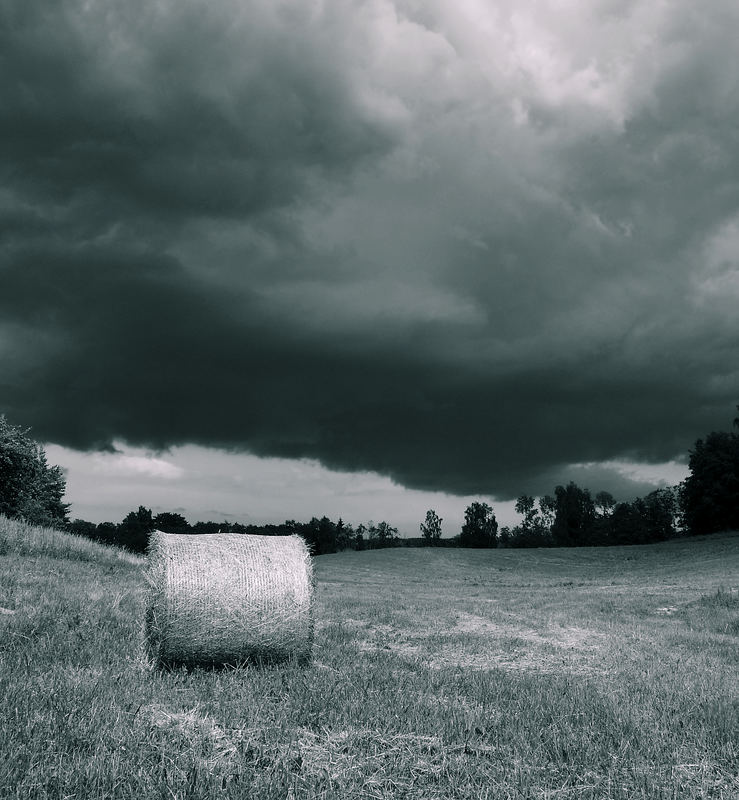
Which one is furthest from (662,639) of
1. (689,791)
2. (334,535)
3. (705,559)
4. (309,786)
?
(334,535)

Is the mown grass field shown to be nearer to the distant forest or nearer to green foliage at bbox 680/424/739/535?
the distant forest

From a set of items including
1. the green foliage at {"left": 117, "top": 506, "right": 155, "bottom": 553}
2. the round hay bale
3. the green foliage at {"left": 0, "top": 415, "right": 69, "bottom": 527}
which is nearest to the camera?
the round hay bale

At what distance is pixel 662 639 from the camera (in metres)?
14.6

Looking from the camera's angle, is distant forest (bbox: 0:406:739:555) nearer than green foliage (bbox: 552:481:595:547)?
Yes

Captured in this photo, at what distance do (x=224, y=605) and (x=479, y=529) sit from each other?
358 feet

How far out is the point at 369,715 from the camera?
649 cm

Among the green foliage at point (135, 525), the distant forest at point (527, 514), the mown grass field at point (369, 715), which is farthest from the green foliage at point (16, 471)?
the mown grass field at point (369, 715)

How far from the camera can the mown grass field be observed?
16.3ft

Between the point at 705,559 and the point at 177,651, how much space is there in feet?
157

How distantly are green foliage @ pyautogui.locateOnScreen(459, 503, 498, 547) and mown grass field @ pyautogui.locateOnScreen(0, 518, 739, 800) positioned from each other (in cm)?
9550

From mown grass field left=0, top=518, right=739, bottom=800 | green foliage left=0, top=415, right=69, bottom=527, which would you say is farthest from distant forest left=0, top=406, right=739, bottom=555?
mown grass field left=0, top=518, right=739, bottom=800

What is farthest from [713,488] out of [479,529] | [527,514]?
[527,514]

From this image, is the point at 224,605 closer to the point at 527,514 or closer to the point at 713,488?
the point at 713,488

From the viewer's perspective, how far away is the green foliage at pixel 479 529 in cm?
10819
